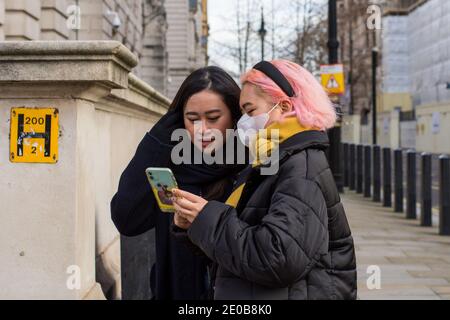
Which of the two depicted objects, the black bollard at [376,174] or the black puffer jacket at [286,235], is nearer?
the black puffer jacket at [286,235]

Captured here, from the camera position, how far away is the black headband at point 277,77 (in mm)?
2027

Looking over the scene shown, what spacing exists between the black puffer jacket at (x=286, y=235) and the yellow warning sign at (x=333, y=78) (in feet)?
40.1

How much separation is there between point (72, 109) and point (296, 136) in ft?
3.65

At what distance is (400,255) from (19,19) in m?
9.72

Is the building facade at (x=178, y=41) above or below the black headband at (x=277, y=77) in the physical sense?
above

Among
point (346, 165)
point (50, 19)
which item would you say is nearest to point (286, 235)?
point (50, 19)

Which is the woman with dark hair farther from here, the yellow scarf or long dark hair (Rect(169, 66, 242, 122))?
the yellow scarf

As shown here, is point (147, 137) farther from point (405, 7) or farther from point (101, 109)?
point (405, 7)

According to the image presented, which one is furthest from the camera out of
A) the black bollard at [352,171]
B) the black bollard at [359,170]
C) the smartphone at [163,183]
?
the black bollard at [352,171]

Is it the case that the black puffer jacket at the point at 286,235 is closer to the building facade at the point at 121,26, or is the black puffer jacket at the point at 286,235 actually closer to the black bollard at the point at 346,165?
the building facade at the point at 121,26

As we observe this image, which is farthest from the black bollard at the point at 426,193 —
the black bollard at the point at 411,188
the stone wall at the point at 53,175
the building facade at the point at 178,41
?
the building facade at the point at 178,41

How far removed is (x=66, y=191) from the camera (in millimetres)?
2752

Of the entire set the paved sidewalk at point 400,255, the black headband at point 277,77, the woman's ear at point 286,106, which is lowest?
the paved sidewalk at point 400,255

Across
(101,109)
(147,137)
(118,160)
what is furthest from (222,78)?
(118,160)
